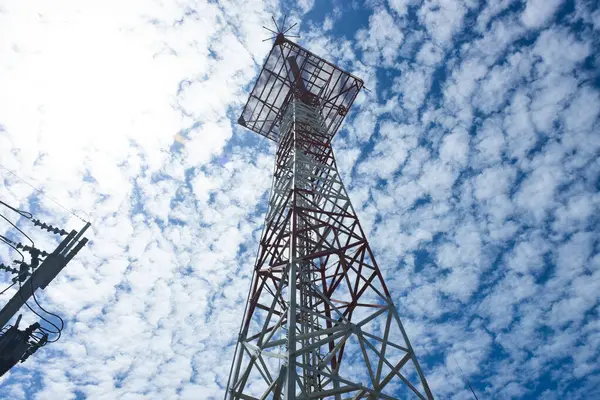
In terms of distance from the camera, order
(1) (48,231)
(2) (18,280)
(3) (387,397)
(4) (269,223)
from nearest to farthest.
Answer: (3) (387,397), (2) (18,280), (1) (48,231), (4) (269,223)

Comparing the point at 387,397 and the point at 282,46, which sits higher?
the point at 282,46

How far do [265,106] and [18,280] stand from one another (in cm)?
1587

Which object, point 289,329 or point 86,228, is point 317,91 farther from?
point 289,329

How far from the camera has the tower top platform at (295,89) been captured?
774 inches

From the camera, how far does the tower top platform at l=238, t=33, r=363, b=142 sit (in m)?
19.7

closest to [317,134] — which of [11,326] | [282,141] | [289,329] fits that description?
[282,141]

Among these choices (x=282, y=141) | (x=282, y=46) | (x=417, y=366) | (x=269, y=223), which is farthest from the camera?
(x=282, y=46)

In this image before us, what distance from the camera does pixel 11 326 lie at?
7.16m

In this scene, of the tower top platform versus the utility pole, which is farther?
the tower top platform

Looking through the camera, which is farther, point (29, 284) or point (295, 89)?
A: point (295, 89)

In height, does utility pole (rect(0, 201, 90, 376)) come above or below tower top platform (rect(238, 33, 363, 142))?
below

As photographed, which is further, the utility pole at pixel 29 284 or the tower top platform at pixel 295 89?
the tower top platform at pixel 295 89

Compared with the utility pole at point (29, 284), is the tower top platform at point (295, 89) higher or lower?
higher

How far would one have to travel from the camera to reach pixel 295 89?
19969mm
